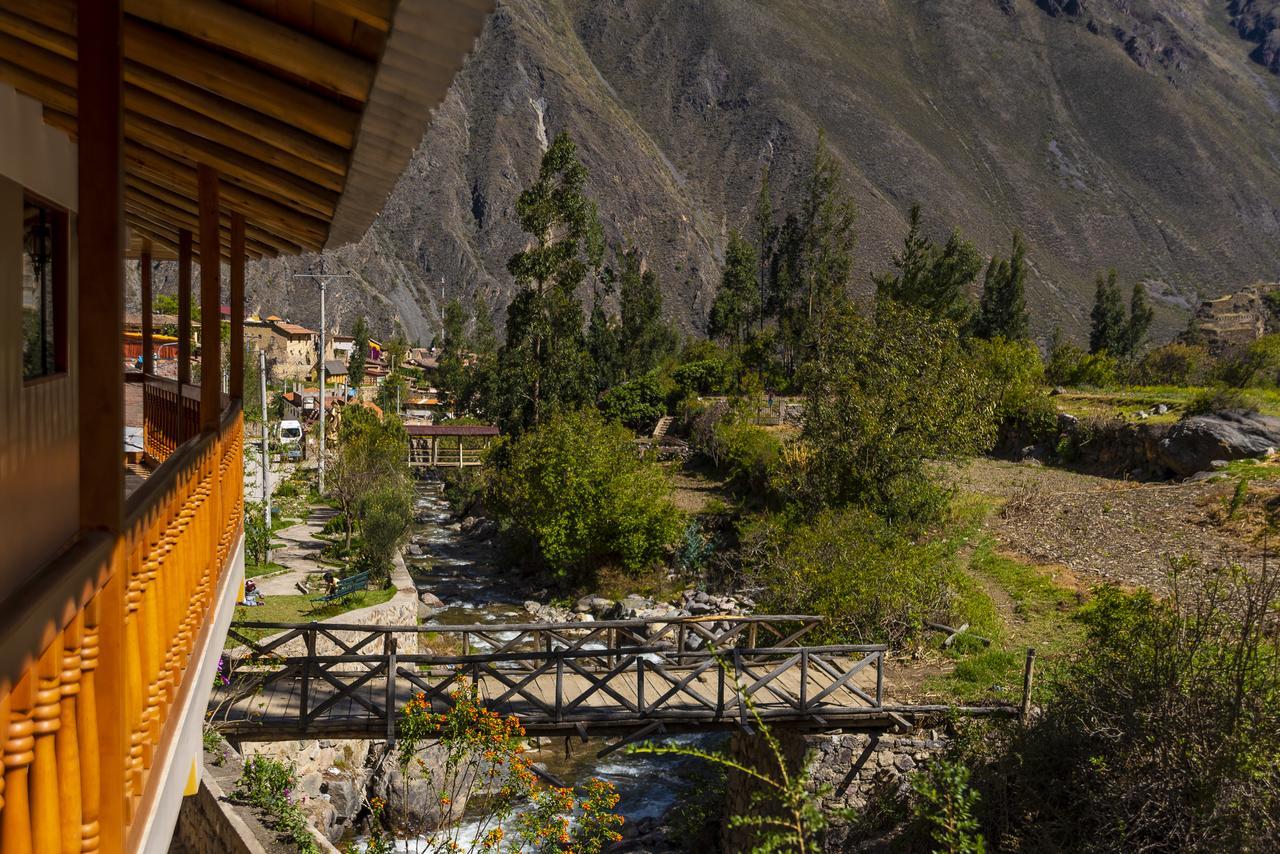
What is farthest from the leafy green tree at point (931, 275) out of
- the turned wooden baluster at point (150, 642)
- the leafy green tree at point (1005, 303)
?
the turned wooden baluster at point (150, 642)

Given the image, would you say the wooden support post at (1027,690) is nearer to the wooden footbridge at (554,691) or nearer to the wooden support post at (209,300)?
the wooden footbridge at (554,691)

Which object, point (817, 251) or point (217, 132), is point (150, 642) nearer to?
point (217, 132)

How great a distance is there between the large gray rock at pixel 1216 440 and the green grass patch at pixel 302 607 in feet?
53.0

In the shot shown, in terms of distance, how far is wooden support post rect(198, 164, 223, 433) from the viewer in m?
4.34

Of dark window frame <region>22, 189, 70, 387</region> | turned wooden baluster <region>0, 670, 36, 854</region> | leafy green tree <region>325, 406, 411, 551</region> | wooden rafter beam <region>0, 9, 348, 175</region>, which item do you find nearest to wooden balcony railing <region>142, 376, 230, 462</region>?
dark window frame <region>22, 189, 70, 387</region>

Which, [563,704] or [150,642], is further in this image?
[563,704]

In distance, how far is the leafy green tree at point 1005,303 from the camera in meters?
43.0

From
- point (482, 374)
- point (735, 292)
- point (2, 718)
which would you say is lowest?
point (482, 374)

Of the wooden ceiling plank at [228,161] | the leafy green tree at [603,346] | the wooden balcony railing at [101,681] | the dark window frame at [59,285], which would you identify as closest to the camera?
the wooden balcony railing at [101,681]

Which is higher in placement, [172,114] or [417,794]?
[172,114]

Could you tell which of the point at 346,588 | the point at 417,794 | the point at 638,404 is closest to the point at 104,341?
the point at 417,794

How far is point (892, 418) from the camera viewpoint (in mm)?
17281

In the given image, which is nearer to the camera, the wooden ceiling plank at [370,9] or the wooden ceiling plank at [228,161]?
the wooden ceiling plank at [370,9]

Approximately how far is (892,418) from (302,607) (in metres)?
10.3
